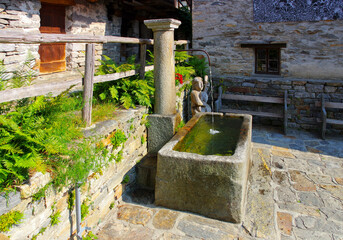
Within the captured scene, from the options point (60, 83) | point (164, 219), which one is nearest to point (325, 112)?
point (164, 219)

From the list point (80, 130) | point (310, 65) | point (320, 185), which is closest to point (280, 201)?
point (320, 185)

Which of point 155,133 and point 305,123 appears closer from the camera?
point 155,133

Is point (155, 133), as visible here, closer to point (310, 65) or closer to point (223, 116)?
point (223, 116)

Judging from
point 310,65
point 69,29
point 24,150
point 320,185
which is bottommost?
point 320,185

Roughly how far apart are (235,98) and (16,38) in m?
6.07

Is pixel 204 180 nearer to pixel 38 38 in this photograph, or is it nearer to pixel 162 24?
pixel 38 38

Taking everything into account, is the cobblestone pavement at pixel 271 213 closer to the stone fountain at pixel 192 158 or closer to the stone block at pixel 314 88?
the stone fountain at pixel 192 158

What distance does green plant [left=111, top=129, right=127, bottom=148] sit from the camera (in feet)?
11.5

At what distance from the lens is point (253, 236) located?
314 centimetres

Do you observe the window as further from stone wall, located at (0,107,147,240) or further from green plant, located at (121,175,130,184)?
green plant, located at (121,175,130,184)

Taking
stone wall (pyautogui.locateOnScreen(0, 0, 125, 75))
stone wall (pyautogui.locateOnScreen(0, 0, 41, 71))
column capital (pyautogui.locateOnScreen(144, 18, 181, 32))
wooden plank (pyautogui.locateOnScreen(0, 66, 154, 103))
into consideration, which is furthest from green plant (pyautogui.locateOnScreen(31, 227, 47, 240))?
stone wall (pyautogui.locateOnScreen(0, 0, 41, 71))

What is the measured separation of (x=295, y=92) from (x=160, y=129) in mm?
4426

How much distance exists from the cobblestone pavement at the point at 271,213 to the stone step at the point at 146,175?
36cm

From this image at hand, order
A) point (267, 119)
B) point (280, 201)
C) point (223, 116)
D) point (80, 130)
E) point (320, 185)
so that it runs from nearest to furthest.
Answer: point (80, 130) → point (280, 201) → point (320, 185) → point (223, 116) → point (267, 119)
